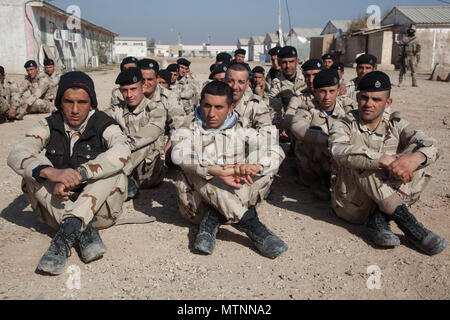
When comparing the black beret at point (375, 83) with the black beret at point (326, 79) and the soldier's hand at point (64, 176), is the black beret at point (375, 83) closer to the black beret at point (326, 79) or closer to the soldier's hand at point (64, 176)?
the black beret at point (326, 79)

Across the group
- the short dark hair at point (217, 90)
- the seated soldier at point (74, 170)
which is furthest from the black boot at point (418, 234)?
the seated soldier at point (74, 170)

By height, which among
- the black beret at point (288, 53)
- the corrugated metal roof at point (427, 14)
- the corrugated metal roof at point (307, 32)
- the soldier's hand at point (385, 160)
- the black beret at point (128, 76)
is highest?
the corrugated metal roof at point (307, 32)

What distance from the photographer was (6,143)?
693cm

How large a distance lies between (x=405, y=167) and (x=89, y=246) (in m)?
2.41

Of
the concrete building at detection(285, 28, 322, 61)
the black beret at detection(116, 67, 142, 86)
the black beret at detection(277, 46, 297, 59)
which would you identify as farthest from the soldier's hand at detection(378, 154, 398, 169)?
the concrete building at detection(285, 28, 322, 61)

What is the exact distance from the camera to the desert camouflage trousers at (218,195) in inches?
120

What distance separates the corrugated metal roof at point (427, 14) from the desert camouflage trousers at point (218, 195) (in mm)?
26419

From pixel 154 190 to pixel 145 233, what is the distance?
4.01ft

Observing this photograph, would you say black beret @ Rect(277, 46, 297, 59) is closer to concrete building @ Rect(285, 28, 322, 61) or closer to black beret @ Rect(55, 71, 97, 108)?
black beret @ Rect(55, 71, 97, 108)

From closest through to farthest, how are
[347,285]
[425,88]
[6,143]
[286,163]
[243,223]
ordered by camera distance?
[347,285], [243,223], [286,163], [6,143], [425,88]

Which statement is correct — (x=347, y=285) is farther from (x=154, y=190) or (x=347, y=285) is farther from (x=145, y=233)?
(x=154, y=190)
